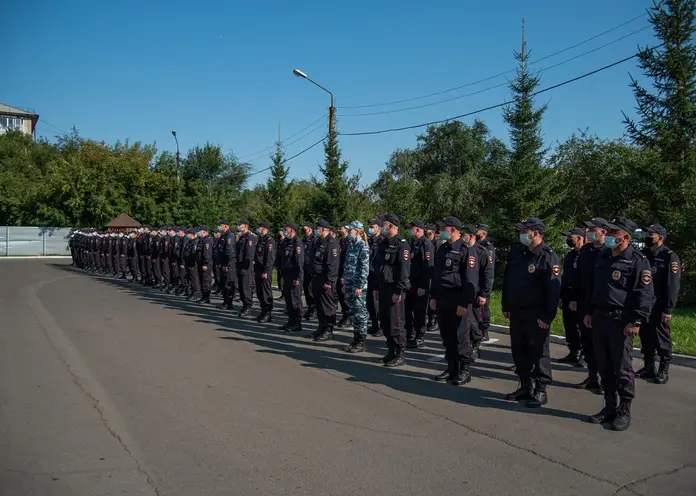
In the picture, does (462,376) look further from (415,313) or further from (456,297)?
(415,313)

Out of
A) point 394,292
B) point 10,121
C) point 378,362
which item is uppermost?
point 10,121

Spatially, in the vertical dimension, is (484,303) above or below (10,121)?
below

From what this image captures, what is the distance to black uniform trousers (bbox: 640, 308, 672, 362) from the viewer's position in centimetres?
699

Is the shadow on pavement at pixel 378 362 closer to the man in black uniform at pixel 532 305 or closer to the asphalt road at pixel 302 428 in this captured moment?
the asphalt road at pixel 302 428

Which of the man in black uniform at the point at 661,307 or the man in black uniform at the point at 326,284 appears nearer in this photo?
the man in black uniform at the point at 661,307

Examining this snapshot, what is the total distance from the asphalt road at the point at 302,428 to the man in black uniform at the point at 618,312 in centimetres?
34

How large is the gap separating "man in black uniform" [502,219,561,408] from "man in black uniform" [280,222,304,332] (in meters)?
5.08

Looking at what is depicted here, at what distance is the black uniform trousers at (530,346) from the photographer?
5.89m

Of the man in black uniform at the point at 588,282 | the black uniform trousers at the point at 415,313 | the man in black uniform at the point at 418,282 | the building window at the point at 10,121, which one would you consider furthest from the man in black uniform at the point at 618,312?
the building window at the point at 10,121

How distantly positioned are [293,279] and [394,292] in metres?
3.19

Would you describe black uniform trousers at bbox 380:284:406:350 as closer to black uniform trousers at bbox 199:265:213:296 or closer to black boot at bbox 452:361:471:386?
black boot at bbox 452:361:471:386

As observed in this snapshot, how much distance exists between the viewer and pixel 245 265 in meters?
12.4

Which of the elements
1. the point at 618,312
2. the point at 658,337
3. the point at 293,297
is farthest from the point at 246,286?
the point at 618,312

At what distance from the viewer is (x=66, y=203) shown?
138 feet
